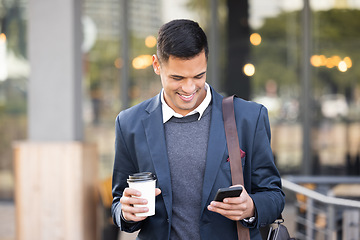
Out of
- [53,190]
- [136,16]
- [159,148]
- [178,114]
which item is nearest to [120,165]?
[159,148]

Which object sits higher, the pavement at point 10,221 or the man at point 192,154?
the man at point 192,154

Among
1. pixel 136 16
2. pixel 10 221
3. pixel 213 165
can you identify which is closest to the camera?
pixel 213 165

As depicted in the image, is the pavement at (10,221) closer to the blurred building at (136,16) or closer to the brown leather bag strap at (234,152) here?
the blurred building at (136,16)

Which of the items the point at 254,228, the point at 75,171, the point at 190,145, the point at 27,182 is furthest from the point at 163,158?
the point at 27,182

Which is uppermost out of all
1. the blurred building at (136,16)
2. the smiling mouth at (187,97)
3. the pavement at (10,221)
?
the blurred building at (136,16)

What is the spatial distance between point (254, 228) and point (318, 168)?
5.95 meters

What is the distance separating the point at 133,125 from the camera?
6.16 feet

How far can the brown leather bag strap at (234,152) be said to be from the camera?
68.2 inches

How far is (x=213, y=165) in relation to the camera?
1.73m

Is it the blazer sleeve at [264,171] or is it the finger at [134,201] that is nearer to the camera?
the finger at [134,201]

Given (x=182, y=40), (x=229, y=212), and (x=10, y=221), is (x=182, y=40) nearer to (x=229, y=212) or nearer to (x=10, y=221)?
(x=229, y=212)

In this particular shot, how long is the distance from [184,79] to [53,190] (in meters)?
3.52

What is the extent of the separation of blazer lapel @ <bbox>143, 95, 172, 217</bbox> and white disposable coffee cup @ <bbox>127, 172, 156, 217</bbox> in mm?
86

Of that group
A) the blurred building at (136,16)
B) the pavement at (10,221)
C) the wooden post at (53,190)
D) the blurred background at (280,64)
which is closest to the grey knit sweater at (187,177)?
the wooden post at (53,190)
